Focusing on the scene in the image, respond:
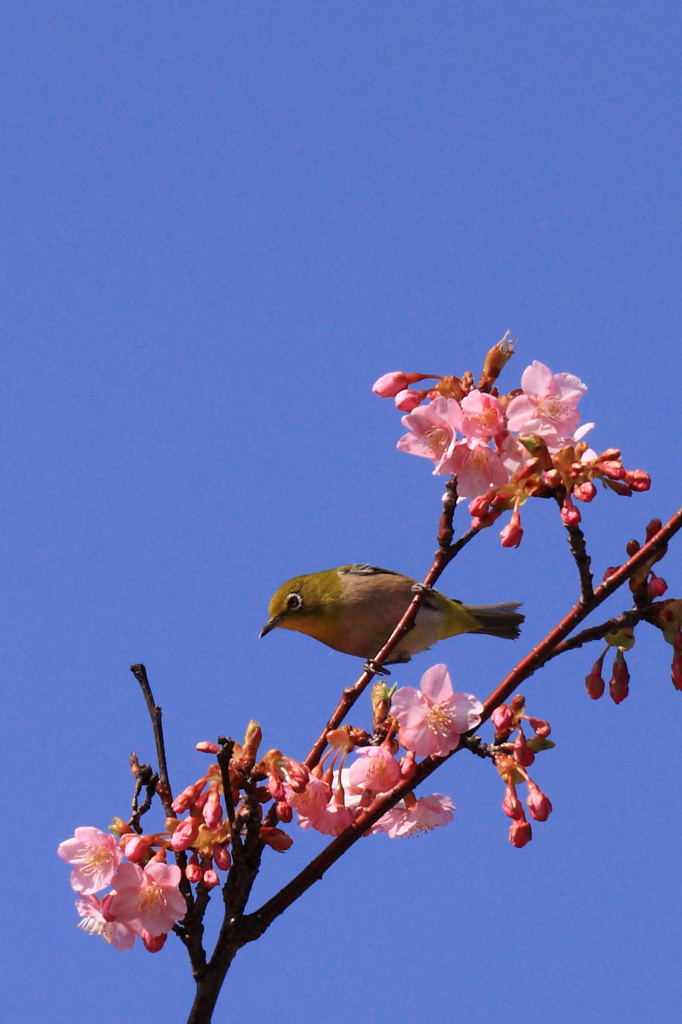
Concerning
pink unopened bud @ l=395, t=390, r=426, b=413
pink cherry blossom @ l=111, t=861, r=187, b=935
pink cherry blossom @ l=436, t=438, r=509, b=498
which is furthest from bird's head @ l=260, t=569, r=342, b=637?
pink cherry blossom @ l=111, t=861, r=187, b=935

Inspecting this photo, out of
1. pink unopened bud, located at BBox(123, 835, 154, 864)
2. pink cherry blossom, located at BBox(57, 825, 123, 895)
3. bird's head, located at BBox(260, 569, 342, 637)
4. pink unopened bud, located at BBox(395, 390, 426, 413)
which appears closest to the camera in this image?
pink unopened bud, located at BBox(123, 835, 154, 864)

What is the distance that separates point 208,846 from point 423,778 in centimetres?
74

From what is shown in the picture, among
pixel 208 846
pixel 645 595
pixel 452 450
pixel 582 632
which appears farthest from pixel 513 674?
pixel 208 846

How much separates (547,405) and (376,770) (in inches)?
55.2

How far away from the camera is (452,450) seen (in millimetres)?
3482

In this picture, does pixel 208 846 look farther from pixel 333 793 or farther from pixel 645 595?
pixel 645 595

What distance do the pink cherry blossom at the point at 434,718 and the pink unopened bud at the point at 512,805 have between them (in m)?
0.25

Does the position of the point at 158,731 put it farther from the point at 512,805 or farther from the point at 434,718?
the point at 512,805

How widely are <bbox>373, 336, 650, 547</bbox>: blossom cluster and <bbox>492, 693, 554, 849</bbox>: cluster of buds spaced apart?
1.87 feet

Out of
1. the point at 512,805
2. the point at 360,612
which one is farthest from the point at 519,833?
the point at 360,612

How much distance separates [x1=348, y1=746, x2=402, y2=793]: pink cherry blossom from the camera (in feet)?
11.5

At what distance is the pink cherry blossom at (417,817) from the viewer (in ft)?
12.7

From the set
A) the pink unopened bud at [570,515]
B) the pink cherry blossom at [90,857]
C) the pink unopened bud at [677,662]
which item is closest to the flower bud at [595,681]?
the pink unopened bud at [677,662]

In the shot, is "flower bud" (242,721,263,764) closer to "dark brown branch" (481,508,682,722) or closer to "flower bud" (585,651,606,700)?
"dark brown branch" (481,508,682,722)
